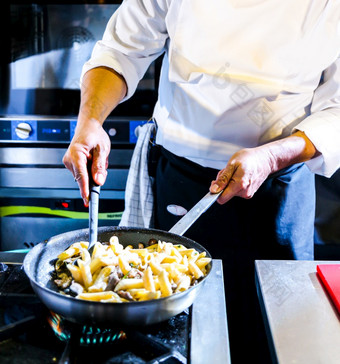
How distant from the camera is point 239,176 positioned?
98 centimetres

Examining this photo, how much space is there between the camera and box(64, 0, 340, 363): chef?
1170 mm

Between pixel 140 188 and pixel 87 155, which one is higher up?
pixel 87 155

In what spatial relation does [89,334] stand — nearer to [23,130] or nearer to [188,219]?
[188,219]

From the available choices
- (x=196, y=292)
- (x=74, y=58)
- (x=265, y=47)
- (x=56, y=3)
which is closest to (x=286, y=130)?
(x=265, y=47)

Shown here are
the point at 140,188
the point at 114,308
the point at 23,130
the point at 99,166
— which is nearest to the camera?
the point at 114,308

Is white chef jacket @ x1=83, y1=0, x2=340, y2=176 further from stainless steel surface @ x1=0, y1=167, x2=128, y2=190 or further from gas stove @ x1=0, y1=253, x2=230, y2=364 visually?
gas stove @ x1=0, y1=253, x2=230, y2=364

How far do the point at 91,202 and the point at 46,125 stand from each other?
922mm

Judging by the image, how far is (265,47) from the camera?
119cm

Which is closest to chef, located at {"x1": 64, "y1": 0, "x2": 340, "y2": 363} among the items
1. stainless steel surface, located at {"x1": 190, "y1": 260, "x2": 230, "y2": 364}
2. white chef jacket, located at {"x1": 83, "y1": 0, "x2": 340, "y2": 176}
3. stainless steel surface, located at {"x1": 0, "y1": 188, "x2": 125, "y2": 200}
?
white chef jacket, located at {"x1": 83, "y1": 0, "x2": 340, "y2": 176}

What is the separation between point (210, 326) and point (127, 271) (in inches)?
6.4

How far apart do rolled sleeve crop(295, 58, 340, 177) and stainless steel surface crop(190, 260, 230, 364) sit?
47 cm

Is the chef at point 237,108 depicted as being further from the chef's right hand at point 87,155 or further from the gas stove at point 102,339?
the gas stove at point 102,339

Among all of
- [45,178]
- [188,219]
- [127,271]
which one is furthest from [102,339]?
[45,178]

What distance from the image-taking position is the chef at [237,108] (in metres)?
1.17
